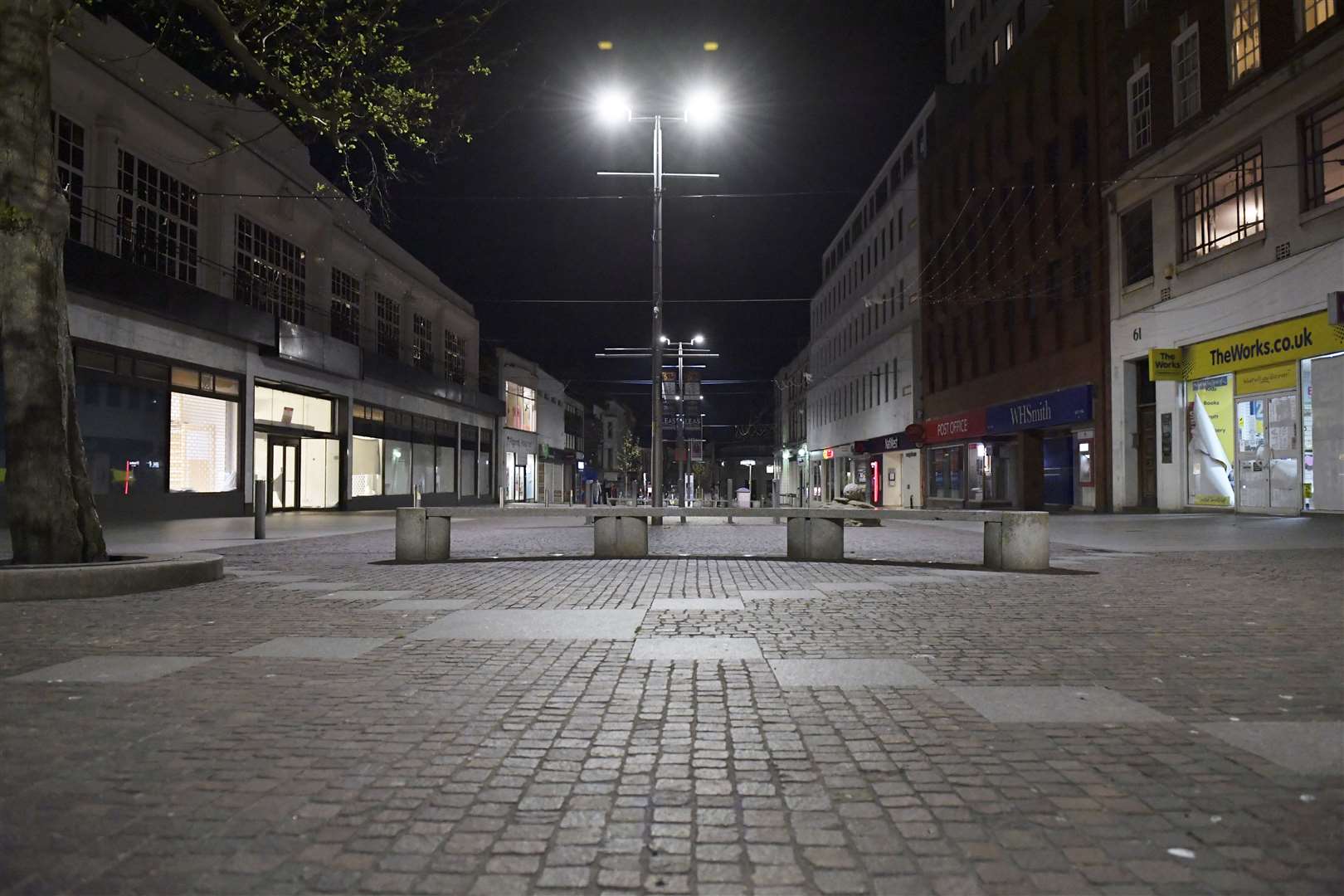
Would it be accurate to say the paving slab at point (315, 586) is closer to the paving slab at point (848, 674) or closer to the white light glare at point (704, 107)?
the paving slab at point (848, 674)

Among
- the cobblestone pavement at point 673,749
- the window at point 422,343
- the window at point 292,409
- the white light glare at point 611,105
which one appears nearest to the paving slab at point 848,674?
the cobblestone pavement at point 673,749

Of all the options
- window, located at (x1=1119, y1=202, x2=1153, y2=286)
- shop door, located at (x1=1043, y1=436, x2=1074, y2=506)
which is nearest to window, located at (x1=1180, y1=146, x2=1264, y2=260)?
window, located at (x1=1119, y1=202, x2=1153, y2=286)

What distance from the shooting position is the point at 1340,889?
2578mm

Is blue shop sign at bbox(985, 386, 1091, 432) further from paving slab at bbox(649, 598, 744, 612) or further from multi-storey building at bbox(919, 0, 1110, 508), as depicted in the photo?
paving slab at bbox(649, 598, 744, 612)

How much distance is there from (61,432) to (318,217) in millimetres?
24485

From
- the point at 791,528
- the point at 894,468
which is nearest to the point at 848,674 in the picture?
the point at 791,528

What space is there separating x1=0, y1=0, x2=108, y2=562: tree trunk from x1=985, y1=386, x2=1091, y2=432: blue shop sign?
25.3 meters

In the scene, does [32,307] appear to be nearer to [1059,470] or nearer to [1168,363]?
[1168,363]

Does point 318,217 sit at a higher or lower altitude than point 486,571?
higher

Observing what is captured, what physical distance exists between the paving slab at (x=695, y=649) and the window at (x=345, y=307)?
101 ft

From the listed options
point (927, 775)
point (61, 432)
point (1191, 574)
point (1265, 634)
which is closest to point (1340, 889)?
point (927, 775)

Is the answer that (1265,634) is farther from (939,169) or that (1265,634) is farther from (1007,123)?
(939,169)

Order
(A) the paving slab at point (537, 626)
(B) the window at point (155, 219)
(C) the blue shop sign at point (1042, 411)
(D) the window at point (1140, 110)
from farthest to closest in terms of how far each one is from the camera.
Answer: (C) the blue shop sign at point (1042, 411), (D) the window at point (1140, 110), (B) the window at point (155, 219), (A) the paving slab at point (537, 626)

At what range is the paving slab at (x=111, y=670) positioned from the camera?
208 inches
